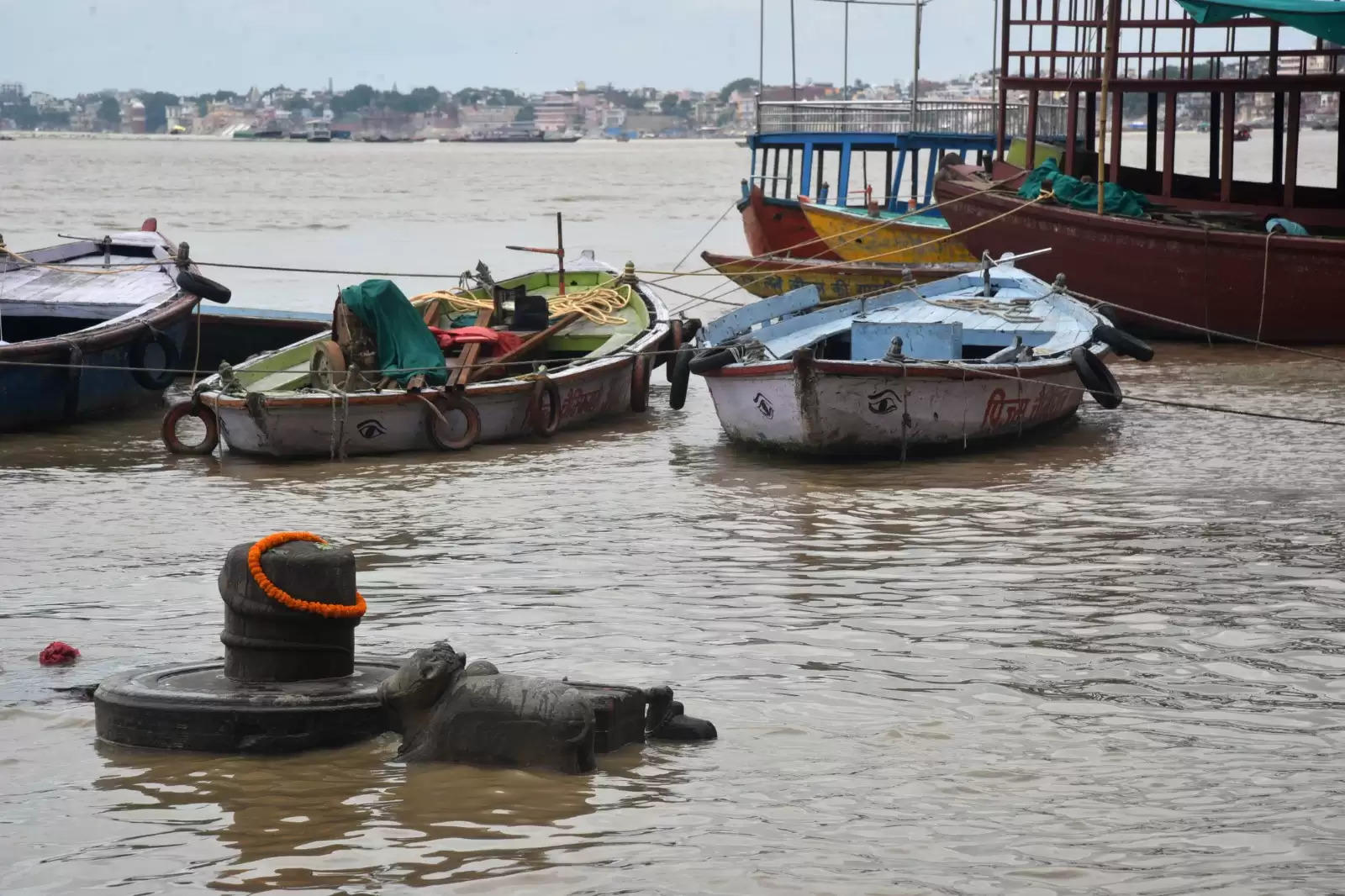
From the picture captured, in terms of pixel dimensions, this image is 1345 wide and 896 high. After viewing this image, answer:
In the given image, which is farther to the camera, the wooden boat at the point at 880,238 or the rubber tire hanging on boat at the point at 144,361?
the wooden boat at the point at 880,238

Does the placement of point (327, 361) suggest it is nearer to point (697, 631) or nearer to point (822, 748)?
point (697, 631)

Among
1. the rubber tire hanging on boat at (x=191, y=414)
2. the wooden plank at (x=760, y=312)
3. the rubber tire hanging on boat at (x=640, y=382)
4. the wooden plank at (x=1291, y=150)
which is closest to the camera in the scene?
the rubber tire hanging on boat at (x=191, y=414)

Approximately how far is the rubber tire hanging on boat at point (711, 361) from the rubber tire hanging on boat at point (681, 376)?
117 cm

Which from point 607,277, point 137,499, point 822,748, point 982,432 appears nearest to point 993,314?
point 982,432

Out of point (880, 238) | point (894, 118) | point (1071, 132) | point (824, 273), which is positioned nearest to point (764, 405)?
point (824, 273)

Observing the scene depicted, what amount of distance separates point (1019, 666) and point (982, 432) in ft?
19.4

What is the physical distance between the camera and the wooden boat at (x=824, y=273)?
2148cm

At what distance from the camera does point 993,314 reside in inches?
594

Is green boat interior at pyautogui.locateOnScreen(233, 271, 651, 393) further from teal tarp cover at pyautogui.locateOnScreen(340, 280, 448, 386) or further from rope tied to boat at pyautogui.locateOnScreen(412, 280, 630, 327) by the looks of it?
teal tarp cover at pyautogui.locateOnScreen(340, 280, 448, 386)

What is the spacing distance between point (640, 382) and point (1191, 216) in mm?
8303

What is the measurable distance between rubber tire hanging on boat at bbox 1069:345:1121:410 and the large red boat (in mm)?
4701

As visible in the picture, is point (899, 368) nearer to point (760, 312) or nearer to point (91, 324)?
point (760, 312)

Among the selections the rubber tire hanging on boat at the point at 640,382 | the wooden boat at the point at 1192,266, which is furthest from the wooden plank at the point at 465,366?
the wooden boat at the point at 1192,266

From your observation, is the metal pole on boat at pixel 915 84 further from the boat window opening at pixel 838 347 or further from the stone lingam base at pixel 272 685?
the stone lingam base at pixel 272 685
